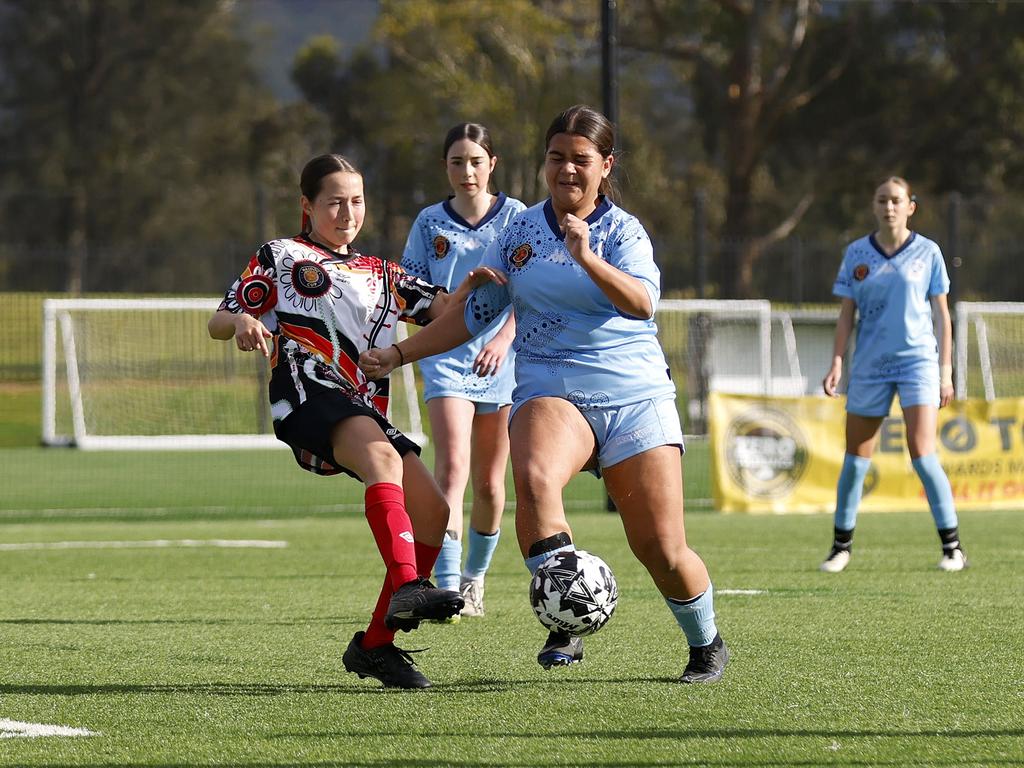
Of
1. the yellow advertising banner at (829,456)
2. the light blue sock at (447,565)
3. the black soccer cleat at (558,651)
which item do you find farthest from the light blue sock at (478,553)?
the yellow advertising banner at (829,456)

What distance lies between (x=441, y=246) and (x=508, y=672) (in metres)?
2.25

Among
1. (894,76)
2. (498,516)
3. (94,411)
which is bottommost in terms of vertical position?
(94,411)

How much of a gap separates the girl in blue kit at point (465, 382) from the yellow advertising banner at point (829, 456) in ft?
20.7

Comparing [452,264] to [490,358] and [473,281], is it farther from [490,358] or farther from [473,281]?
[473,281]

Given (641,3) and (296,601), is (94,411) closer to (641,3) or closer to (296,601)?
(296,601)

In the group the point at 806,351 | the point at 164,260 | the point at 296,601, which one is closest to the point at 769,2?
the point at 806,351

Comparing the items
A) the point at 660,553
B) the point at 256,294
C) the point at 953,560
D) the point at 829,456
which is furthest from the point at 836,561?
the point at 829,456

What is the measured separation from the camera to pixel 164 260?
132ft

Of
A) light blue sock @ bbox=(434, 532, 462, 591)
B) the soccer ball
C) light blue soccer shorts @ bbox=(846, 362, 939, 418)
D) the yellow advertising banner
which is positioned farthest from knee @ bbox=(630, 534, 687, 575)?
the yellow advertising banner

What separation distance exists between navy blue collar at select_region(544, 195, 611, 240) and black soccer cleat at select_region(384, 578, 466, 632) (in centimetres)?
114

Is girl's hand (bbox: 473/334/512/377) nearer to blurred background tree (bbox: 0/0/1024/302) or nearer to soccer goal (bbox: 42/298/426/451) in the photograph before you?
soccer goal (bbox: 42/298/426/451)

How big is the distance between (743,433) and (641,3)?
1037 inches

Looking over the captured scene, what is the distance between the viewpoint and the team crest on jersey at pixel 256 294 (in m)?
5.47

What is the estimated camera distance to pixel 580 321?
16.7 feet
